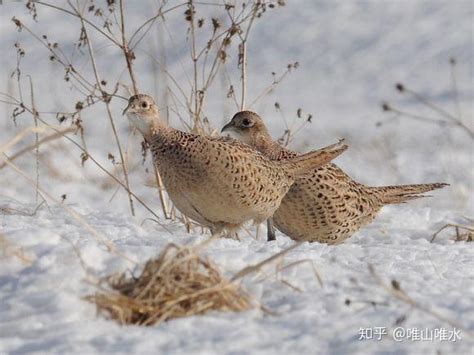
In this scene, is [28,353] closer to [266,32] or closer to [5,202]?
[5,202]

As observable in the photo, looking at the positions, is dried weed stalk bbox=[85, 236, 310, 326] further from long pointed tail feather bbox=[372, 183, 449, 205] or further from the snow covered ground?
long pointed tail feather bbox=[372, 183, 449, 205]

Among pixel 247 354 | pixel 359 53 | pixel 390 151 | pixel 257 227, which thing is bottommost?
pixel 247 354

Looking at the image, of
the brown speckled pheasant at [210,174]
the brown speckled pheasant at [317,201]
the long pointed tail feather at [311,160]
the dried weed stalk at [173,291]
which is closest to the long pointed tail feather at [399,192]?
the brown speckled pheasant at [317,201]

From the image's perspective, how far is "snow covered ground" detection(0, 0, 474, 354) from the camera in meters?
3.39

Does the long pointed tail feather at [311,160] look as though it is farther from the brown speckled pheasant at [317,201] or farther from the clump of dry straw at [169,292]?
the clump of dry straw at [169,292]

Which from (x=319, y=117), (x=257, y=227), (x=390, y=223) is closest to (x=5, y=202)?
(x=257, y=227)

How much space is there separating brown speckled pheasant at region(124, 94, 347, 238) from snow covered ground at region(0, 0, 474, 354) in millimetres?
235

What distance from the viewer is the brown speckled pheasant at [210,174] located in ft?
17.9

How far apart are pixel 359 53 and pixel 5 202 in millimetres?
8067

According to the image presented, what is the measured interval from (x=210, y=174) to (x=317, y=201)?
3.68 ft

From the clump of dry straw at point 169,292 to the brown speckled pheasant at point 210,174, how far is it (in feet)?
5.71

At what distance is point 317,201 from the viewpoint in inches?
251

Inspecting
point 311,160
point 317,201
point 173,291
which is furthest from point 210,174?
point 173,291

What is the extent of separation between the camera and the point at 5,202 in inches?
249
